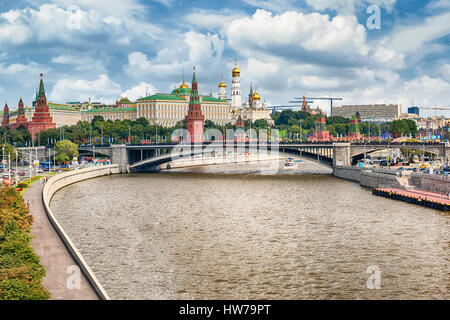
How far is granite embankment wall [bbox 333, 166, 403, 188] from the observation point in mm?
59362

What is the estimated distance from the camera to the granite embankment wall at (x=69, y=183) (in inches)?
856

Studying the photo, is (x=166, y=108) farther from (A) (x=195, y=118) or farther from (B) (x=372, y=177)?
(B) (x=372, y=177)

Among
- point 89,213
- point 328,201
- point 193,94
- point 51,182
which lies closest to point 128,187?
point 51,182

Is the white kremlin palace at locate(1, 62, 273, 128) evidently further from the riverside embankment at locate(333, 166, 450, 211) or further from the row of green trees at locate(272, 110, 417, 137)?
the riverside embankment at locate(333, 166, 450, 211)

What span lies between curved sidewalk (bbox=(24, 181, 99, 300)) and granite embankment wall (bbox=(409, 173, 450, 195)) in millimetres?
34136

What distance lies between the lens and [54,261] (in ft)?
82.2

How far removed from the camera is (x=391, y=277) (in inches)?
1046

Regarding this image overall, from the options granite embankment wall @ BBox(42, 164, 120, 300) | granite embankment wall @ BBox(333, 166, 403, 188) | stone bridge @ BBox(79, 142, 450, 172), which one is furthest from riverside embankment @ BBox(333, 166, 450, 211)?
granite embankment wall @ BBox(42, 164, 120, 300)

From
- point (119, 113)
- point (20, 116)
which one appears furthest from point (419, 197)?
point (119, 113)

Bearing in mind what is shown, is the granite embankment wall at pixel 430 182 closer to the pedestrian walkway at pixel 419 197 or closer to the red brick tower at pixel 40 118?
the pedestrian walkway at pixel 419 197

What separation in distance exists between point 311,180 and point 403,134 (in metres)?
64.3

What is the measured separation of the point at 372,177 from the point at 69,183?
36799mm

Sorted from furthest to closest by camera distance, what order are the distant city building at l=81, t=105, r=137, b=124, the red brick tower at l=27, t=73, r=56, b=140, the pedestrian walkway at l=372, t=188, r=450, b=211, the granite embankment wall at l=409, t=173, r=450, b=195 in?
the distant city building at l=81, t=105, r=137, b=124
the red brick tower at l=27, t=73, r=56, b=140
the granite embankment wall at l=409, t=173, r=450, b=195
the pedestrian walkway at l=372, t=188, r=450, b=211
